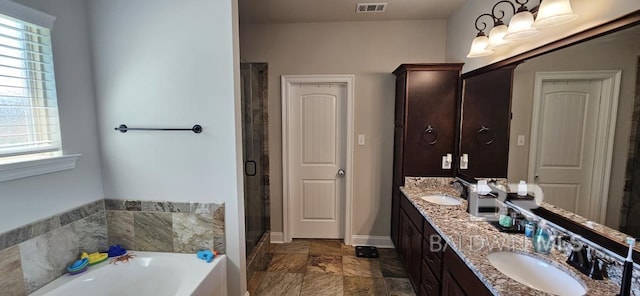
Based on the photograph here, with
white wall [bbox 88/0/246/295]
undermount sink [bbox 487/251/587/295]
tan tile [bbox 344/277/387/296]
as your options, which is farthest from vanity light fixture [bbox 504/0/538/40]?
tan tile [bbox 344/277/387/296]

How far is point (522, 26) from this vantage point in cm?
160

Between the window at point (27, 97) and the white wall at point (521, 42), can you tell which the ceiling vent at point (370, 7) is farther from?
the window at point (27, 97)

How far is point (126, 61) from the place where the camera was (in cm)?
199

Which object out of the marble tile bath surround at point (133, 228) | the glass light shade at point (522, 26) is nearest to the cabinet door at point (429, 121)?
the glass light shade at point (522, 26)

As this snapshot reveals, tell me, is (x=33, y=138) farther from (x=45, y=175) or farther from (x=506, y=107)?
(x=506, y=107)

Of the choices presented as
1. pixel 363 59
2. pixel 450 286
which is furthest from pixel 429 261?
pixel 363 59

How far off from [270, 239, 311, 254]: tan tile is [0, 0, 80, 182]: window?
213 cm

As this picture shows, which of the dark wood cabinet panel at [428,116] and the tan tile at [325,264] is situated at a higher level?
the dark wood cabinet panel at [428,116]

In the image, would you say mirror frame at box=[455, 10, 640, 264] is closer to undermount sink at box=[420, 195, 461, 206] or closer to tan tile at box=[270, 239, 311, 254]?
undermount sink at box=[420, 195, 461, 206]

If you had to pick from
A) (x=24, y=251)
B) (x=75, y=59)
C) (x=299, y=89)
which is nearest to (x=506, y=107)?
(x=299, y=89)

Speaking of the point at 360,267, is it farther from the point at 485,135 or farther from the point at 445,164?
the point at 485,135

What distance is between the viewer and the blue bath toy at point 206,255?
197 cm

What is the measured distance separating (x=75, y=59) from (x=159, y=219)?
1.24 meters

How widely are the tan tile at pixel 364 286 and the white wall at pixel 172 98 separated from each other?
103 centimetres
